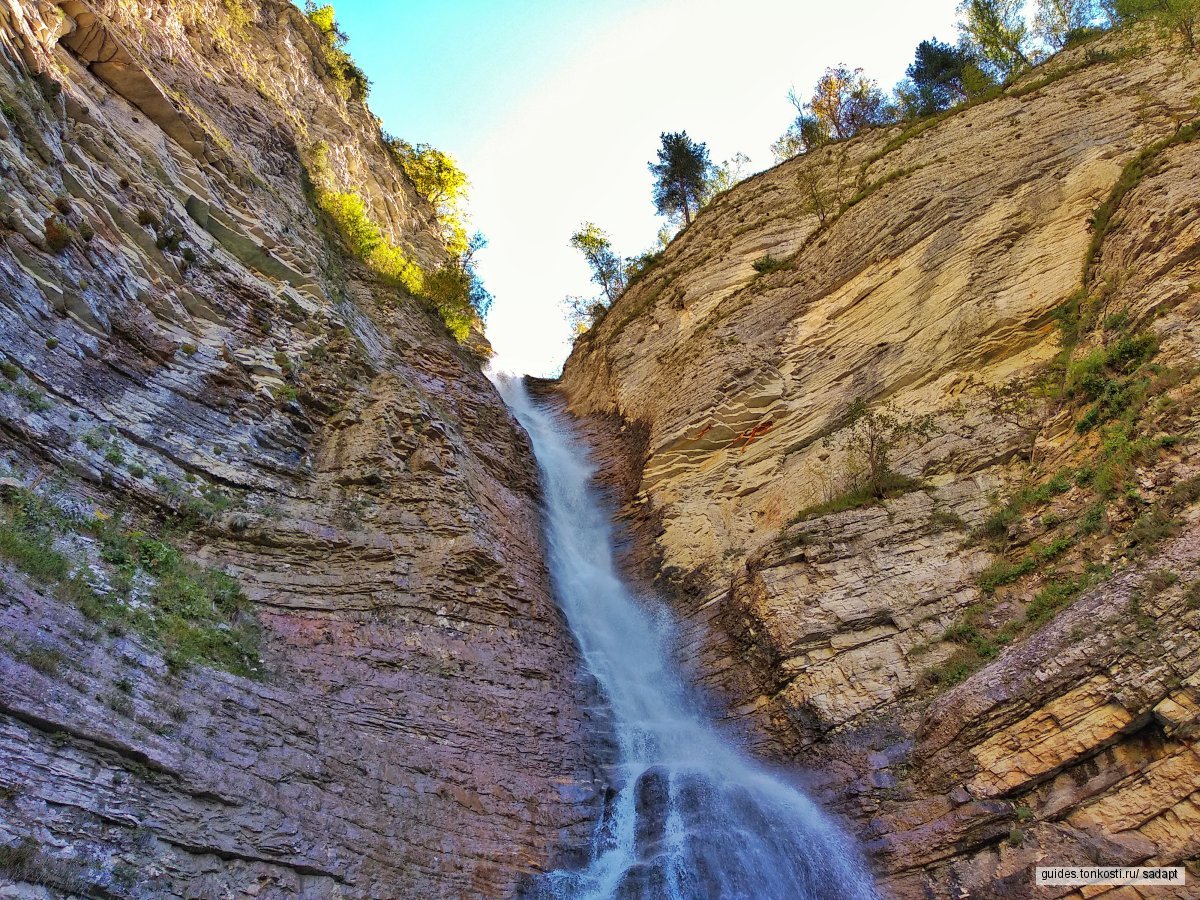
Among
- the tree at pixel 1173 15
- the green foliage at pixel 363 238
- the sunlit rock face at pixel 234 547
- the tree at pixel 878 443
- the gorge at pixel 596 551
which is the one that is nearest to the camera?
the sunlit rock face at pixel 234 547

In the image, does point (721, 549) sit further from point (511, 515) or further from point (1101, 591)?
point (1101, 591)

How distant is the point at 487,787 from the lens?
32.2 feet

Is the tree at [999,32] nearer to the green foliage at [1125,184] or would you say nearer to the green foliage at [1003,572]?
the green foliage at [1125,184]

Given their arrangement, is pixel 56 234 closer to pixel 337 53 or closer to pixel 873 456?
pixel 873 456

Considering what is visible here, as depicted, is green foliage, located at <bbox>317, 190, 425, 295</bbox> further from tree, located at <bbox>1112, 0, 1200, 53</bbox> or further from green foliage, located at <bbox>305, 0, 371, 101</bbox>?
tree, located at <bbox>1112, 0, 1200, 53</bbox>

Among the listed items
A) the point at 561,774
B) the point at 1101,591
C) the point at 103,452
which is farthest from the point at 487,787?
the point at 1101,591

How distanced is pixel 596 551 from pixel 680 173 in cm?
2430

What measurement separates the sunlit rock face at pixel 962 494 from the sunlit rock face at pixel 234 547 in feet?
13.2

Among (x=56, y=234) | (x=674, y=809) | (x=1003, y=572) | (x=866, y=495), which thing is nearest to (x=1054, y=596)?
Result: (x=1003, y=572)

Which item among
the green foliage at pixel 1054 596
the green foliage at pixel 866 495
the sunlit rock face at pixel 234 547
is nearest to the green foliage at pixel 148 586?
the sunlit rock face at pixel 234 547

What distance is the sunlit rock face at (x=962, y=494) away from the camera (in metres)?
7.85

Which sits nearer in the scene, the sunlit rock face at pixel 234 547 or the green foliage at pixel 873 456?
the sunlit rock face at pixel 234 547

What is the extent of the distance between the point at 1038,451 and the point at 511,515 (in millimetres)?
10411

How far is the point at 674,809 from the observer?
10141mm
